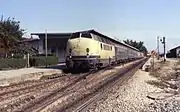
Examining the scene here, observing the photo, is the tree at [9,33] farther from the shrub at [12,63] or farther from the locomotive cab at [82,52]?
the locomotive cab at [82,52]

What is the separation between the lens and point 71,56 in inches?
1141

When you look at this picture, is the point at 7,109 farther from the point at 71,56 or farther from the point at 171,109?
the point at 71,56

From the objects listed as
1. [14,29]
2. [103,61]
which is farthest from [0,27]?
[103,61]

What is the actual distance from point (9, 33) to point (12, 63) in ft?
38.1

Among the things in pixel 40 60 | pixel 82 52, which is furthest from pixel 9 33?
pixel 82 52

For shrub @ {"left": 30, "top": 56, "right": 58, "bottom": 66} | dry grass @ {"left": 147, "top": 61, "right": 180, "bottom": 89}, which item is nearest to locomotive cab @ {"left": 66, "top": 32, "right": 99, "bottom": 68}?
dry grass @ {"left": 147, "top": 61, "right": 180, "bottom": 89}

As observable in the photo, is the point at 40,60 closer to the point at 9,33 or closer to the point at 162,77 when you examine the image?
the point at 9,33

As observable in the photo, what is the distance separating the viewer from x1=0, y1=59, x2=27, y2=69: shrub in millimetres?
33531

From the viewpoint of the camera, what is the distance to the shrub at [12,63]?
110 feet

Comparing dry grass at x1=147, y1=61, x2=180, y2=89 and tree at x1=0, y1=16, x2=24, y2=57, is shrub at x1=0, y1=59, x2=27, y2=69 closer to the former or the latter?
tree at x1=0, y1=16, x2=24, y2=57

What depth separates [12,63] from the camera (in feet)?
116

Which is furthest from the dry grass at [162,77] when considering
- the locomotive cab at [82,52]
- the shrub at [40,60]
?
the shrub at [40,60]

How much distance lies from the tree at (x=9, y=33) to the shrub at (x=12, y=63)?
5.59 metres

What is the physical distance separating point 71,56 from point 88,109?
1768 cm
